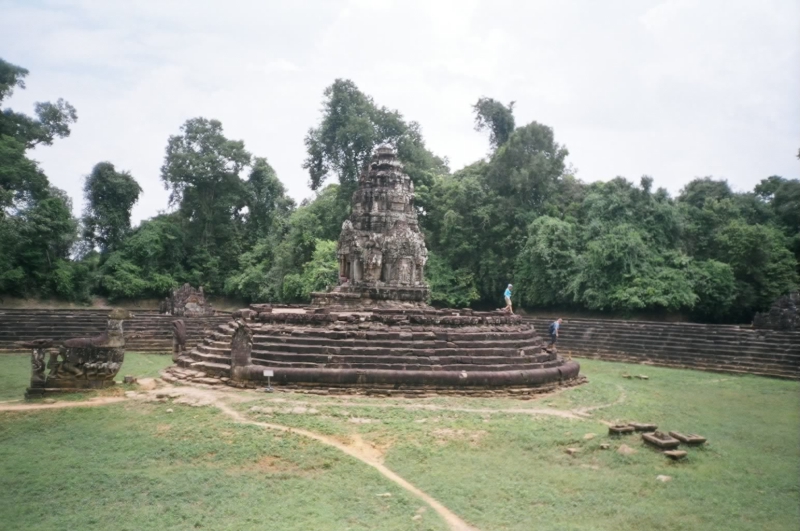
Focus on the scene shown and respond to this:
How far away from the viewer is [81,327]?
71.5 ft

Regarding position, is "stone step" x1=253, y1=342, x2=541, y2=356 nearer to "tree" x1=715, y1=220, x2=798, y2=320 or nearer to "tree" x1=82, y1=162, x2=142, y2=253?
"tree" x1=715, y1=220, x2=798, y2=320

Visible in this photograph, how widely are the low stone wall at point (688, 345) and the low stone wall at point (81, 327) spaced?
51.0 feet

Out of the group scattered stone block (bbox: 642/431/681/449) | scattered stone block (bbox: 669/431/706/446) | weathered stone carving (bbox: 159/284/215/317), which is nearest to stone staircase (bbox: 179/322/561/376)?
scattered stone block (bbox: 642/431/681/449)

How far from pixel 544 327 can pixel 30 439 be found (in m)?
21.6

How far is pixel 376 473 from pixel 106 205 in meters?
37.3

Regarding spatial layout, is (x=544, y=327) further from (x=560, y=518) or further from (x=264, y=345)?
Result: (x=560, y=518)

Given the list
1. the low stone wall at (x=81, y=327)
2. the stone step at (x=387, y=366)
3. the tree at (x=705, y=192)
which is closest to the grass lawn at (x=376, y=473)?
the stone step at (x=387, y=366)

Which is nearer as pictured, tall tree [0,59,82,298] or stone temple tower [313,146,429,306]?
stone temple tower [313,146,429,306]

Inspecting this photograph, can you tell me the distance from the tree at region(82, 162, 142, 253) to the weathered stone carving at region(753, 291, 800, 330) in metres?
36.8

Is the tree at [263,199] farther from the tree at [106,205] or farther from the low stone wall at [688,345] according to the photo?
the low stone wall at [688,345]

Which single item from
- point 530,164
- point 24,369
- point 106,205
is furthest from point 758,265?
point 106,205

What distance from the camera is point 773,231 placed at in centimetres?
2761

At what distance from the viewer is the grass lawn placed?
630cm

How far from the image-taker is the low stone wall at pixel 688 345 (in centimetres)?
1891
